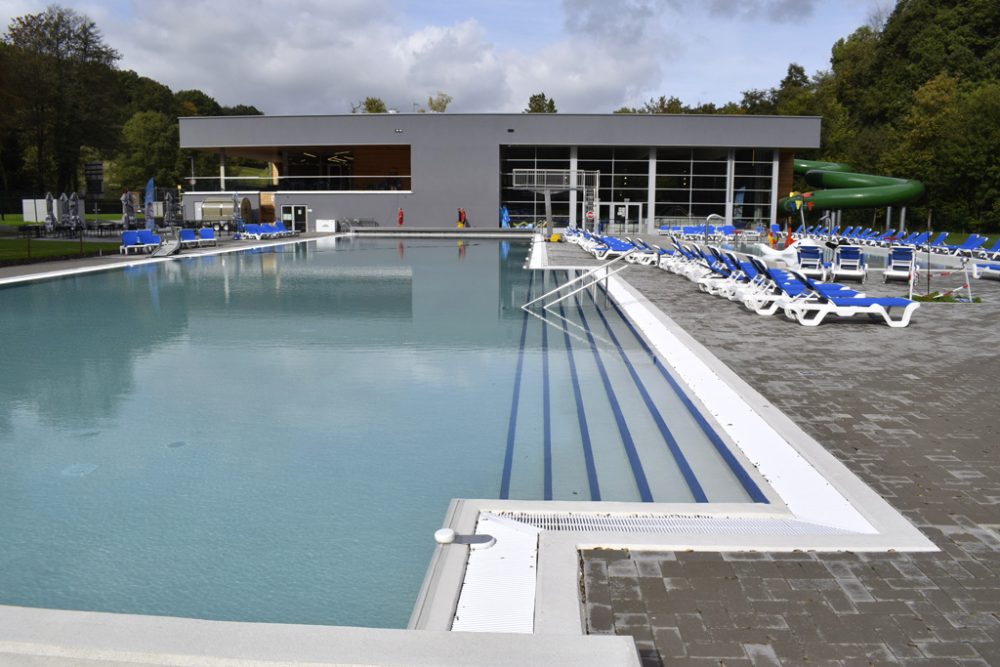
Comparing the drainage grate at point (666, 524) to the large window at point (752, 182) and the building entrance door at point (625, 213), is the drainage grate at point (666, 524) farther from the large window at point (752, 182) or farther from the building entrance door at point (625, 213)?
the large window at point (752, 182)

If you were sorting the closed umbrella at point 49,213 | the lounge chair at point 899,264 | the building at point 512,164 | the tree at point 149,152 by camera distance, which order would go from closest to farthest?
the lounge chair at point 899,264
the closed umbrella at point 49,213
the building at point 512,164
the tree at point 149,152

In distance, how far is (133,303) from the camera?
41.2 ft

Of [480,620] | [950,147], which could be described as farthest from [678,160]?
[480,620]

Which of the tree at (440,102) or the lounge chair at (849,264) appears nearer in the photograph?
the lounge chair at (849,264)

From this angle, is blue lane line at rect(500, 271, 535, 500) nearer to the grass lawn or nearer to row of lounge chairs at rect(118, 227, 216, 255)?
the grass lawn

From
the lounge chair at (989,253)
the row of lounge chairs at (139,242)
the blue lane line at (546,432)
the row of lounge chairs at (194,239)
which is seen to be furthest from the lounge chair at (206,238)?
the lounge chair at (989,253)

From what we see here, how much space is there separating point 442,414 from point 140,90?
3222 inches

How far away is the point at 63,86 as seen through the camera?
51.0 meters

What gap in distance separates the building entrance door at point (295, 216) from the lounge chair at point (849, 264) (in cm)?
3032

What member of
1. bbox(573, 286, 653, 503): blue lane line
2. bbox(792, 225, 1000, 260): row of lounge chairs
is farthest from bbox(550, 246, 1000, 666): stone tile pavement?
bbox(792, 225, 1000, 260): row of lounge chairs

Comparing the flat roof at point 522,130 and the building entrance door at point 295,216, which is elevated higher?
the flat roof at point 522,130

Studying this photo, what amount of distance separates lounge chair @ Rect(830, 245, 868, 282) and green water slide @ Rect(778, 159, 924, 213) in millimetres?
21657

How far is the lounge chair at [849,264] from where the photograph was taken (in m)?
14.8

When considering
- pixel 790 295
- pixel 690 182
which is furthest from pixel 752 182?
pixel 790 295
